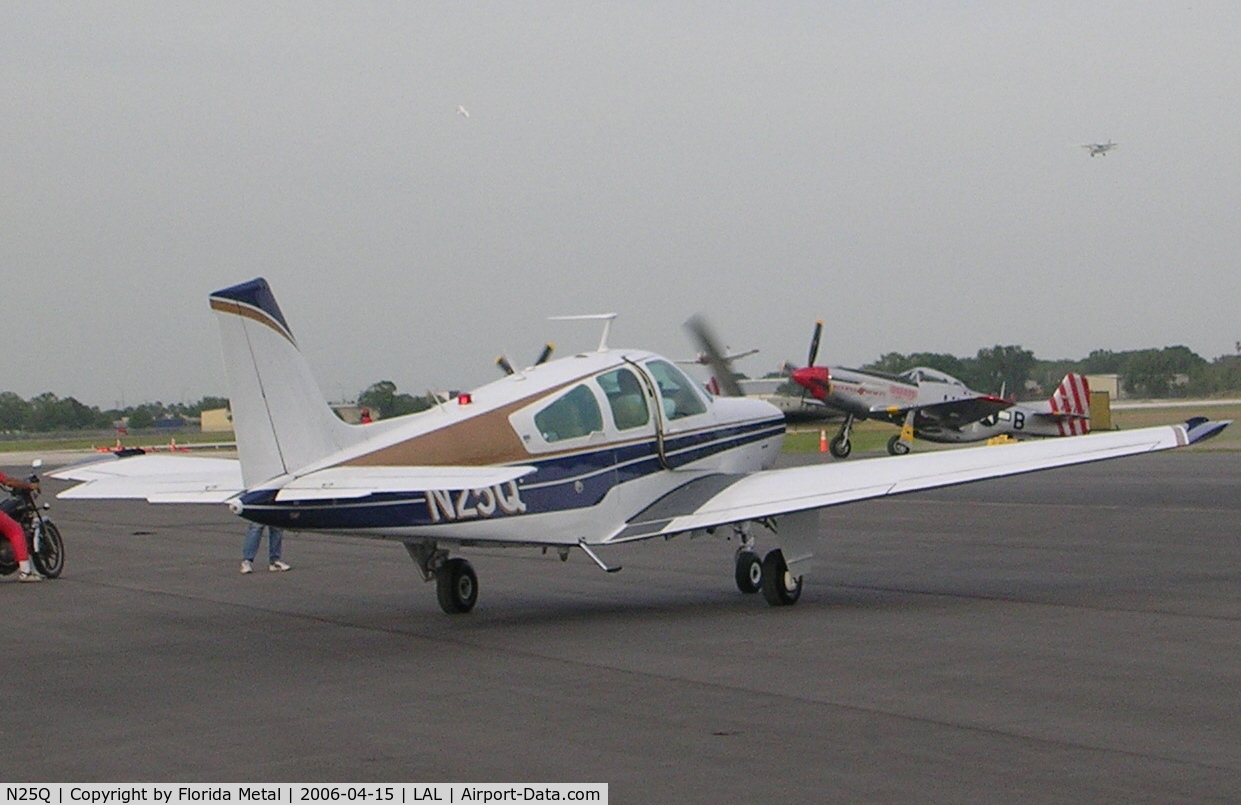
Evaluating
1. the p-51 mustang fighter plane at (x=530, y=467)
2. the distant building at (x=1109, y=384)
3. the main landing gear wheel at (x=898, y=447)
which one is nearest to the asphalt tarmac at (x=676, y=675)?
the p-51 mustang fighter plane at (x=530, y=467)

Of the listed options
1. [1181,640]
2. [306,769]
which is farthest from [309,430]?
[1181,640]

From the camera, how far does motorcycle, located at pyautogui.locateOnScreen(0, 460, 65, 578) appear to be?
1842cm

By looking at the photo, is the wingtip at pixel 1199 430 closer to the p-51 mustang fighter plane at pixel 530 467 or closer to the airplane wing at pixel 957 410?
the p-51 mustang fighter plane at pixel 530 467

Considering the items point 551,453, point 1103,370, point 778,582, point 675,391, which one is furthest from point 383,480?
point 1103,370

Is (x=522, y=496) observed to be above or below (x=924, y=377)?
below

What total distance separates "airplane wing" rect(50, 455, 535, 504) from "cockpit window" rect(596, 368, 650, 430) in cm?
145

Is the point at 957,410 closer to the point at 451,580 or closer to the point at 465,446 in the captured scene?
the point at 451,580

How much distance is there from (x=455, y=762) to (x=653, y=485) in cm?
633

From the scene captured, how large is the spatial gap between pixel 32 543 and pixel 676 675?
11.5 m

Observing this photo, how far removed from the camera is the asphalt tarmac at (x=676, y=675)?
7.16m

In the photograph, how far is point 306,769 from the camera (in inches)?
288

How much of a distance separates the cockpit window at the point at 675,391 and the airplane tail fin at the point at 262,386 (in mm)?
3594

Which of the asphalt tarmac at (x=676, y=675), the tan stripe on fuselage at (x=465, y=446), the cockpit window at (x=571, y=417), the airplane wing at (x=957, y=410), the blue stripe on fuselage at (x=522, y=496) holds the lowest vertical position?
the asphalt tarmac at (x=676, y=675)

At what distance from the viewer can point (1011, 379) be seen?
82.3m
